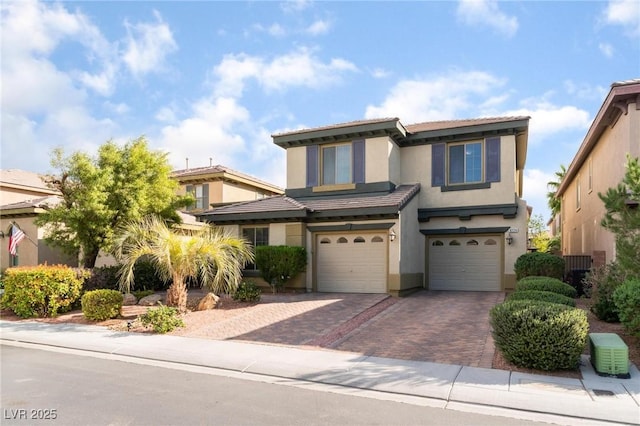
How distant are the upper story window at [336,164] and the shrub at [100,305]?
30.2 ft

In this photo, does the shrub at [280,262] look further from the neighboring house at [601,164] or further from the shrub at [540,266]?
the neighboring house at [601,164]

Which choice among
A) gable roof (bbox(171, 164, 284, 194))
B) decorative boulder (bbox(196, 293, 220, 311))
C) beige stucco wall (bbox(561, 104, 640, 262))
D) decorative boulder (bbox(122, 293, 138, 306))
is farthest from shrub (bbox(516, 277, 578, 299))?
gable roof (bbox(171, 164, 284, 194))

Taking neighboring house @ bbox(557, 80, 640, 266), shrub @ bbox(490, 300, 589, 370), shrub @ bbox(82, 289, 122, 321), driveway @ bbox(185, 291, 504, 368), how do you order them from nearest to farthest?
shrub @ bbox(490, 300, 589, 370)
driveway @ bbox(185, 291, 504, 368)
neighboring house @ bbox(557, 80, 640, 266)
shrub @ bbox(82, 289, 122, 321)

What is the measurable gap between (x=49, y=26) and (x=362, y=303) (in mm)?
12055

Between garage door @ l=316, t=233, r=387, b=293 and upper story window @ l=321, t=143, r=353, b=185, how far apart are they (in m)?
2.70

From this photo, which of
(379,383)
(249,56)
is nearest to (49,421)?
(379,383)

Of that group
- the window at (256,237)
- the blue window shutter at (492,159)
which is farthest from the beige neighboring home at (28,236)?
the blue window shutter at (492,159)

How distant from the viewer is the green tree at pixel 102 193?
16.3 m

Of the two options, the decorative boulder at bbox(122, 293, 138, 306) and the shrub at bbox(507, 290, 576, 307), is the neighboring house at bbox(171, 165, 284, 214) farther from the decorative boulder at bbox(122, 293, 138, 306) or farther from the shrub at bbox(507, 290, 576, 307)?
the shrub at bbox(507, 290, 576, 307)

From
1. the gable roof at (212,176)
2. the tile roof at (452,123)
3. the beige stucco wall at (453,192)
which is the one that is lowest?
the beige stucco wall at (453,192)

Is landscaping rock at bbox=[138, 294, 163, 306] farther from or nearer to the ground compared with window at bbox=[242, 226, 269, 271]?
nearer to the ground

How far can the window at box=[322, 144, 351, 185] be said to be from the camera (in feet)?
62.0

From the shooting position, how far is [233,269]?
45.3 ft

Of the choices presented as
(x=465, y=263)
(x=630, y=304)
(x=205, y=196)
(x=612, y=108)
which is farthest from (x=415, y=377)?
(x=205, y=196)
